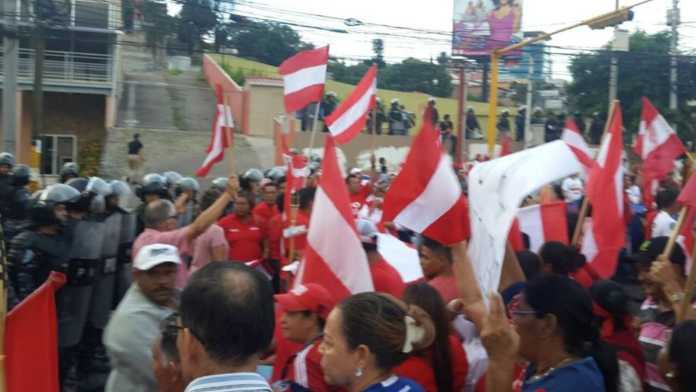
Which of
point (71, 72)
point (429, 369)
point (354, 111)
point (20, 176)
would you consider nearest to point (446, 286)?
point (429, 369)

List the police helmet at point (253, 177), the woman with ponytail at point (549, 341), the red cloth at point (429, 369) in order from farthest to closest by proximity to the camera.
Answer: the police helmet at point (253, 177) → the red cloth at point (429, 369) → the woman with ponytail at point (549, 341)

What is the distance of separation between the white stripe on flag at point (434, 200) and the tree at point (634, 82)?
1083 inches

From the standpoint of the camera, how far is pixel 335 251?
450cm

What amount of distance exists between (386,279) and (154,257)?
180cm

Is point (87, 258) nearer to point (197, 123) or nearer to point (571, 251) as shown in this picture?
point (571, 251)

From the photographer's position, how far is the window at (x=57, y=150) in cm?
3631

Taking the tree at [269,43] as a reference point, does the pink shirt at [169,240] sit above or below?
below

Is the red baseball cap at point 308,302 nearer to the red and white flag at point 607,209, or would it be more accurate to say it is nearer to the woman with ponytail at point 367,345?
the woman with ponytail at point 367,345

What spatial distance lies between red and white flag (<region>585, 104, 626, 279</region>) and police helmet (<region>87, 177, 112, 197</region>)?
3704mm

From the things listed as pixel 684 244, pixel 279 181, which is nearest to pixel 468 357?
pixel 684 244

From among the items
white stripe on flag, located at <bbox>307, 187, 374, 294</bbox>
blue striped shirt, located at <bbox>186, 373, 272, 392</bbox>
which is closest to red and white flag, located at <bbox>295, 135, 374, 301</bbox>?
white stripe on flag, located at <bbox>307, 187, 374, 294</bbox>

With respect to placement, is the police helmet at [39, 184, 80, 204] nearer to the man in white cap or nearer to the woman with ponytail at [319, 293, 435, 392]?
the man in white cap

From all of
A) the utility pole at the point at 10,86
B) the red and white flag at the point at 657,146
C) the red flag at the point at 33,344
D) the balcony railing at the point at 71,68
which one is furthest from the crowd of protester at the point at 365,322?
the balcony railing at the point at 71,68

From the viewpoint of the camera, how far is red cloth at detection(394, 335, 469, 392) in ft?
12.1
